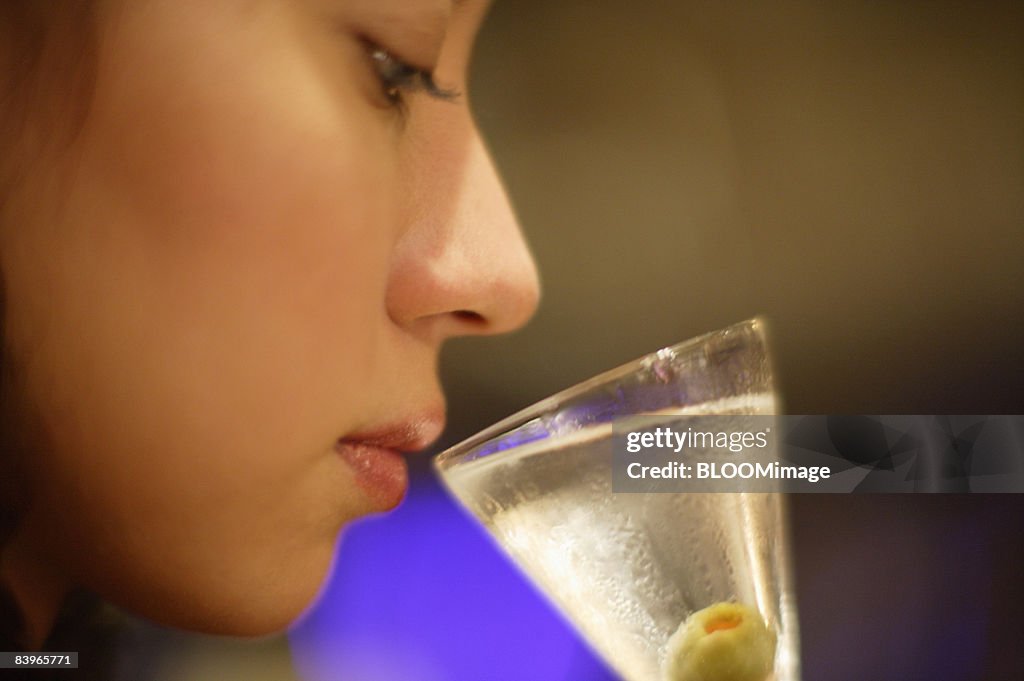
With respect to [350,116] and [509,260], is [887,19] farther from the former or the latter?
[350,116]

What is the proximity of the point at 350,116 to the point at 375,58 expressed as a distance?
62 millimetres

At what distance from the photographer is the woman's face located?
0.84m

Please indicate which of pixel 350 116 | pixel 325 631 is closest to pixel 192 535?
pixel 325 631

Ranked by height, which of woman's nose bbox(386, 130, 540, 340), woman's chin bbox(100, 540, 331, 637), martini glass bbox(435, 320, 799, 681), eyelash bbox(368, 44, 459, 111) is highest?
eyelash bbox(368, 44, 459, 111)

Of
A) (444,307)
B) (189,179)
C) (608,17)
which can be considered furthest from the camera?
(608,17)

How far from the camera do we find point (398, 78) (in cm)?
91

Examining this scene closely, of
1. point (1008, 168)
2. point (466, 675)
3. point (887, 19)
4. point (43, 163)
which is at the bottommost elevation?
point (466, 675)

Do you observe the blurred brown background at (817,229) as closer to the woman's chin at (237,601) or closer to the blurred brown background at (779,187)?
the blurred brown background at (779,187)

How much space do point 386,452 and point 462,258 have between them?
0.72ft

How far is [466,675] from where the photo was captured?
0.99 m

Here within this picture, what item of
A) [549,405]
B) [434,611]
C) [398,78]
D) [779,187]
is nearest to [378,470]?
[434,611]

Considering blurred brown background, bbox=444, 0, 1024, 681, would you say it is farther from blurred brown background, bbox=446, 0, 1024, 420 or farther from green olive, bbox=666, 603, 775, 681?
green olive, bbox=666, 603, 775, 681

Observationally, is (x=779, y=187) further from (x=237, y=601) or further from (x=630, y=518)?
(x=237, y=601)

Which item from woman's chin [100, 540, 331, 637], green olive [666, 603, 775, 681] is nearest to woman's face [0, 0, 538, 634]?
woman's chin [100, 540, 331, 637]
